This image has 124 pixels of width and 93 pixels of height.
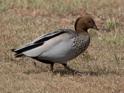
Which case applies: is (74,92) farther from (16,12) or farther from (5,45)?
(16,12)

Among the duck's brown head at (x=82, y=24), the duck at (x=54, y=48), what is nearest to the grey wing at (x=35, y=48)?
the duck at (x=54, y=48)

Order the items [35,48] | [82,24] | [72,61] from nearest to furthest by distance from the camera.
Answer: [35,48] → [82,24] → [72,61]

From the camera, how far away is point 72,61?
9.44 m

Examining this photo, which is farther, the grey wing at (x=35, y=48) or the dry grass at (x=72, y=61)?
the grey wing at (x=35, y=48)

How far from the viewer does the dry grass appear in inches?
307

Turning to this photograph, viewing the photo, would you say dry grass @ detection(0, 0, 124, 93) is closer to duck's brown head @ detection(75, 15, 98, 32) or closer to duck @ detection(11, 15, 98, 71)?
duck @ detection(11, 15, 98, 71)

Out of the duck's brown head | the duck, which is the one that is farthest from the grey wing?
the duck's brown head

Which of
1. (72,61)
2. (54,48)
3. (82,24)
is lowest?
(72,61)

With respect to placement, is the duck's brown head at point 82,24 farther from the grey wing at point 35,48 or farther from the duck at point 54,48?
the grey wing at point 35,48

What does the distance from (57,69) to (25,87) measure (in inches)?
58.2

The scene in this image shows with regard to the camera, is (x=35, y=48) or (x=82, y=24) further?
(x=82, y=24)

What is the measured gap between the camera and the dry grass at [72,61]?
25.6ft

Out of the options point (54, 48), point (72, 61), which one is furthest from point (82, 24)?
point (72, 61)

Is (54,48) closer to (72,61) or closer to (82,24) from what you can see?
(82,24)
